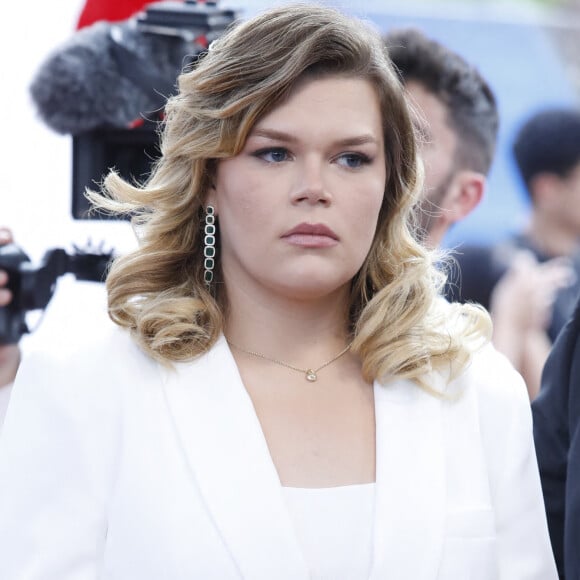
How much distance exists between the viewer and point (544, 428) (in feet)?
6.84

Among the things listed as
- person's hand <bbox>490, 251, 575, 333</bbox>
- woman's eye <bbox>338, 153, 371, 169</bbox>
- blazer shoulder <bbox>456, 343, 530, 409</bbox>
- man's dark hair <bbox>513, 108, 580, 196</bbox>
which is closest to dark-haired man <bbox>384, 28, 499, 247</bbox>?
person's hand <bbox>490, 251, 575, 333</bbox>

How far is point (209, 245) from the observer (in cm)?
192

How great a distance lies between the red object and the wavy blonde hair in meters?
0.70

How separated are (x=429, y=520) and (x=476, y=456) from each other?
0.14 m

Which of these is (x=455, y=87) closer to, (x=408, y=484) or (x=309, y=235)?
(x=309, y=235)

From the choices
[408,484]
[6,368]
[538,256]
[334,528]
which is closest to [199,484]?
[334,528]

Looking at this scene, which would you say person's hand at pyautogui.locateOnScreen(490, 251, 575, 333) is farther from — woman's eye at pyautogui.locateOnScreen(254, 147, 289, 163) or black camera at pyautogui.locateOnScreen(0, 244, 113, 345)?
woman's eye at pyautogui.locateOnScreen(254, 147, 289, 163)

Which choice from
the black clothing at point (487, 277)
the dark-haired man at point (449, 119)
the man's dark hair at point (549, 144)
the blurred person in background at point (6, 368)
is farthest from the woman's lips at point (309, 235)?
the man's dark hair at point (549, 144)

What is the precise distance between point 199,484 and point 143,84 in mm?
828

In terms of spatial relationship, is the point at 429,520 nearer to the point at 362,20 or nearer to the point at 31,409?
the point at 31,409

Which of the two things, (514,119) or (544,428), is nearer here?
(544,428)

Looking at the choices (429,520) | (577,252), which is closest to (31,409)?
(429,520)

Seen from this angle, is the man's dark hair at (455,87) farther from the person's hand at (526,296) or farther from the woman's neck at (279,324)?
the woman's neck at (279,324)

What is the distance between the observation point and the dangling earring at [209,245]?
191 cm
